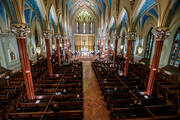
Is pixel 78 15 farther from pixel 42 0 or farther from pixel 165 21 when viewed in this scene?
pixel 165 21

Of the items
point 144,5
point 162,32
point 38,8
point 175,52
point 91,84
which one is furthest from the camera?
point 175,52

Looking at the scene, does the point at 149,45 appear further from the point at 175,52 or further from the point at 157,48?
the point at 157,48

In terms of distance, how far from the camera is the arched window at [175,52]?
1048 centimetres

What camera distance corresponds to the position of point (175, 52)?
10.8 metres

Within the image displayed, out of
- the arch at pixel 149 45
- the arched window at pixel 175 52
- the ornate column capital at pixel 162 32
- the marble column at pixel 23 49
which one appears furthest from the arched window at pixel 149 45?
the marble column at pixel 23 49

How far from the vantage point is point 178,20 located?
10.2 meters

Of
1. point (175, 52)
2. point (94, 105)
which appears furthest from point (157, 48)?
point (94, 105)

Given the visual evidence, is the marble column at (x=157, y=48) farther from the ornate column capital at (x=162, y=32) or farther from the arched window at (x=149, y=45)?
the arched window at (x=149, y=45)

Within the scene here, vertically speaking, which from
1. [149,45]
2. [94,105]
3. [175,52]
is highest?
[149,45]

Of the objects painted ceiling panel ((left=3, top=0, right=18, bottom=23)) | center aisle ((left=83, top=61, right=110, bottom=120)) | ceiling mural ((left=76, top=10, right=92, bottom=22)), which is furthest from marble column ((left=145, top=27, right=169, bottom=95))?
ceiling mural ((left=76, top=10, right=92, bottom=22))

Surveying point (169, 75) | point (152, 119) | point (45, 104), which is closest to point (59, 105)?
point (45, 104)

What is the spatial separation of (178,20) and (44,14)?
51.6ft

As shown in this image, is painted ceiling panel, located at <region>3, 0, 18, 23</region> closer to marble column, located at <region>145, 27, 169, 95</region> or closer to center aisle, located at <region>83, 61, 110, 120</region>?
center aisle, located at <region>83, 61, 110, 120</region>

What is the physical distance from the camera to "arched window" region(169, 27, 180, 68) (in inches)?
413
